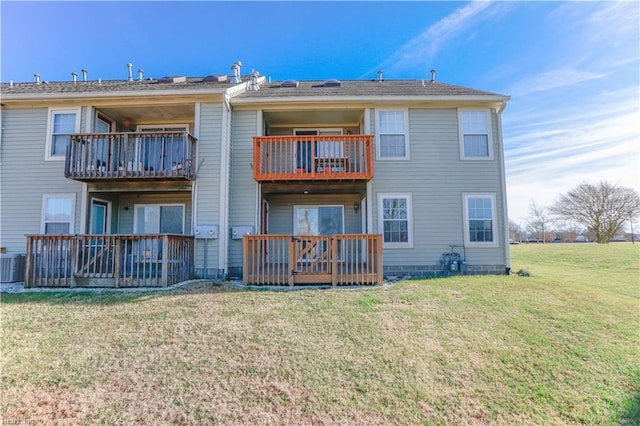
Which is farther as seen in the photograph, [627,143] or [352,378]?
[627,143]

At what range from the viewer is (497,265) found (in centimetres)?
981

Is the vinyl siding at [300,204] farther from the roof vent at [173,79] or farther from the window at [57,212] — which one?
the window at [57,212]

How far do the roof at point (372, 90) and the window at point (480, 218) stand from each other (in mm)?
3398

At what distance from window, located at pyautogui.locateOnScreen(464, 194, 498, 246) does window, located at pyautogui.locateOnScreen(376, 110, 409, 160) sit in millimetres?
2680

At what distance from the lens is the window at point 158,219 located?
10.9m

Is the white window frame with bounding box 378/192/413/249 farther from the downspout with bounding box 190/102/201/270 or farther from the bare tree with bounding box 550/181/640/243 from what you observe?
the bare tree with bounding box 550/181/640/243

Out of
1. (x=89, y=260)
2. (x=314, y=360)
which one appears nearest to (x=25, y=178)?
(x=89, y=260)

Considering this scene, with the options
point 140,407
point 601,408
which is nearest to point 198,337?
point 140,407

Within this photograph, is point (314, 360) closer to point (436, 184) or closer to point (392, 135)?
point (436, 184)

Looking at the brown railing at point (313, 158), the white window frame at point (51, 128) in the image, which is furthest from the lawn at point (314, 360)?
the white window frame at point (51, 128)

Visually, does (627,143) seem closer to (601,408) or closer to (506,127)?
(506,127)

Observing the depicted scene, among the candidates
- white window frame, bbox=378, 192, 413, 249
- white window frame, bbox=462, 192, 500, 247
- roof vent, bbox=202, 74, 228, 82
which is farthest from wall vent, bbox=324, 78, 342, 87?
white window frame, bbox=462, 192, 500, 247

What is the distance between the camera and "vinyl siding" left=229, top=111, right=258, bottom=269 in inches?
378

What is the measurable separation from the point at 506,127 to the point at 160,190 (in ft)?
38.8
